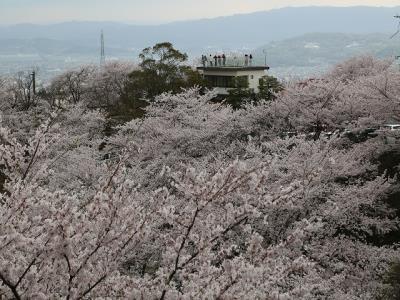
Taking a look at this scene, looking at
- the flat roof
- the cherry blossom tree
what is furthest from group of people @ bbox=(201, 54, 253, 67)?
the cherry blossom tree

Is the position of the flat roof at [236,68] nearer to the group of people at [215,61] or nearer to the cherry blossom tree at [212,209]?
the group of people at [215,61]

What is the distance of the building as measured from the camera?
39.2 metres

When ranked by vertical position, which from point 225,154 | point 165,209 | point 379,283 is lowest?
point 379,283

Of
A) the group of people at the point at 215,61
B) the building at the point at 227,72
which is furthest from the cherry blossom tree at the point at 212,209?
the group of people at the point at 215,61

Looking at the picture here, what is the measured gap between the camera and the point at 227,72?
129 ft

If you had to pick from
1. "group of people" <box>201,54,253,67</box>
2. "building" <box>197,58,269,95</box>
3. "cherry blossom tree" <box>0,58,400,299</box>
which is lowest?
"cherry blossom tree" <box>0,58,400,299</box>

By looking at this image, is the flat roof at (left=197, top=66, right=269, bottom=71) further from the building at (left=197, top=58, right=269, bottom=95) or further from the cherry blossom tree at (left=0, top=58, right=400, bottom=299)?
the cherry blossom tree at (left=0, top=58, right=400, bottom=299)

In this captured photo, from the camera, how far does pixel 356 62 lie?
29.7 metres

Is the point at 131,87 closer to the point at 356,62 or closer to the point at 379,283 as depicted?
the point at 356,62

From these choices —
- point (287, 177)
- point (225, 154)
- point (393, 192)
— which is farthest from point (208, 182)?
point (225, 154)

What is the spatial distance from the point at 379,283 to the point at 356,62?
2281 cm

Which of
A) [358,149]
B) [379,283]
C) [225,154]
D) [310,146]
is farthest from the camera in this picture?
[225,154]

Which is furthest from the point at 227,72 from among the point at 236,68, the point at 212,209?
the point at 212,209

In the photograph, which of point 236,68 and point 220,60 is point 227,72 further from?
point 220,60
